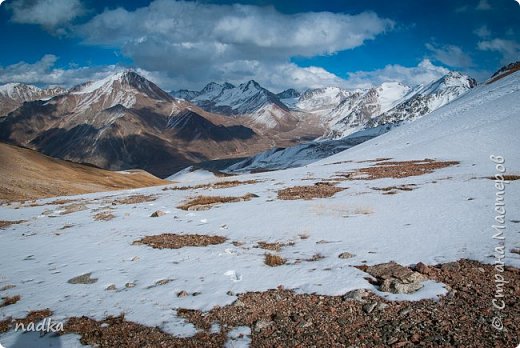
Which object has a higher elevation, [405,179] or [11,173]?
[11,173]

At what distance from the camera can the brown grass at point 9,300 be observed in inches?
432

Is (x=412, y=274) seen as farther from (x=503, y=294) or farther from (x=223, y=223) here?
(x=223, y=223)

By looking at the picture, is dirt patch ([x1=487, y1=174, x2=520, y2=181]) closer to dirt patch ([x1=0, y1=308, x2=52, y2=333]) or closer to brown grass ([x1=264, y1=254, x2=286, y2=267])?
brown grass ([x1=264, y1=254, x2=286, y2=267])

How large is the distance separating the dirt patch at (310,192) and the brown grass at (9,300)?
1720 cm

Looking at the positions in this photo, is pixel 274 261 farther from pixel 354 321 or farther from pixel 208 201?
pixel 208 201

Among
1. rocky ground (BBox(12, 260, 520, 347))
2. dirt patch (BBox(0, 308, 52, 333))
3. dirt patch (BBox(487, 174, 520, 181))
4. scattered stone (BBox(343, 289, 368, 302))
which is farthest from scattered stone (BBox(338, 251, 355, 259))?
dirt patch (BBox(487, 174, 520, 181))

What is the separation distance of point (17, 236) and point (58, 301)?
41.8 ft

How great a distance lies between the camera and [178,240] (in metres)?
16.9

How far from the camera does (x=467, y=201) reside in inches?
699

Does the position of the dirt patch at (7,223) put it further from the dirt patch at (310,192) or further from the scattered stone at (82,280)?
the dirt patch at (310,192)

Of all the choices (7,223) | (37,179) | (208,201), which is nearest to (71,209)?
(7,223)

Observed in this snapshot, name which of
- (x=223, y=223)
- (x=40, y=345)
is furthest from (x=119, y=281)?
(x=223, y=223)

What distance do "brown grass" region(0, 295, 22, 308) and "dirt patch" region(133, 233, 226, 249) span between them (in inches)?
218

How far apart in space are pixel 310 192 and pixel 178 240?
42.0ft
